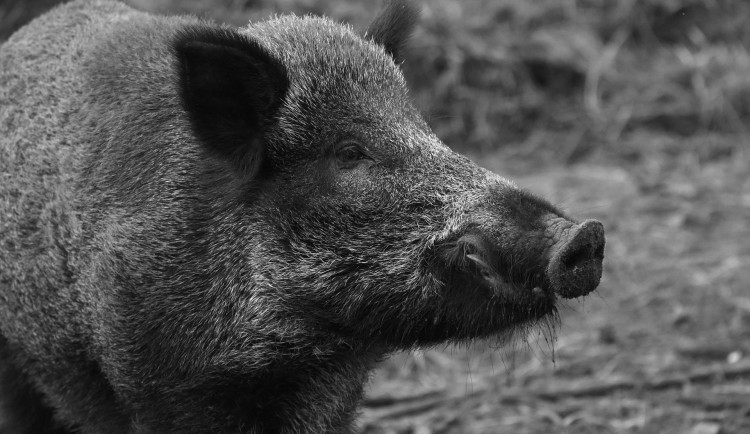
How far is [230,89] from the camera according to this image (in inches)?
171

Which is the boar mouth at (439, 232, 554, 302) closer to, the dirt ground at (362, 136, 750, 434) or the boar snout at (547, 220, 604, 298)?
the boar snout at (547, 220, 604, 298)

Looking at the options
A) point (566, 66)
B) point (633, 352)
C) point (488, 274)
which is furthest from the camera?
point (566, 66)

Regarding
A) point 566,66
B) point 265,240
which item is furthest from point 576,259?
point 566,66

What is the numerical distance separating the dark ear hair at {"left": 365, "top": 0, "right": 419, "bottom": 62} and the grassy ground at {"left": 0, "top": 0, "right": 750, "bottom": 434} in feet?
1.25

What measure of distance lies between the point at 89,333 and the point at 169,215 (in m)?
0.68

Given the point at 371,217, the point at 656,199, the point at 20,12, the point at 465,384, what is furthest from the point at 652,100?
the point at 371,217

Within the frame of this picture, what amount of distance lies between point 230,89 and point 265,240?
2.03 ft

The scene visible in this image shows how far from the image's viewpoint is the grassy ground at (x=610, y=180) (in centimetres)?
605

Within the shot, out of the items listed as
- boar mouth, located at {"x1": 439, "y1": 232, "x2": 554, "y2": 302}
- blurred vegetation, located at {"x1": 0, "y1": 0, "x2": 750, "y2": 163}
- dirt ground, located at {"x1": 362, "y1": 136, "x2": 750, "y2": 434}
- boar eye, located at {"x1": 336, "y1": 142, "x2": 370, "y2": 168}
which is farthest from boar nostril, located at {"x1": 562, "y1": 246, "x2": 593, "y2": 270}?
blurred vegetation, located at {"x1": 0, "y1": 0, "x2": 750, "y2": 163}

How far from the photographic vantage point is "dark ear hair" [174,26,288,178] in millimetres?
4215

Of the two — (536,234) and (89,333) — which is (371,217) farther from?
(89,333)

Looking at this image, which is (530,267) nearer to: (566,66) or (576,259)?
(576,259)

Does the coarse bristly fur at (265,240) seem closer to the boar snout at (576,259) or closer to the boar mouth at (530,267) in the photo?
the boar mouth at (530,267)

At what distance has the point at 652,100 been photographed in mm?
9938
